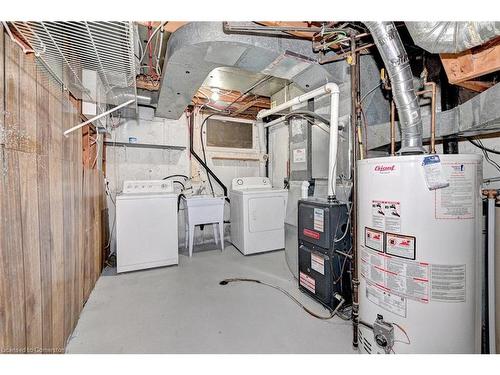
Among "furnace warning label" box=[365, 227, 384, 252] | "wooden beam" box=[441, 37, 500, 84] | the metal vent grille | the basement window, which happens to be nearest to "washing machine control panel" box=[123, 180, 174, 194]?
the basement window

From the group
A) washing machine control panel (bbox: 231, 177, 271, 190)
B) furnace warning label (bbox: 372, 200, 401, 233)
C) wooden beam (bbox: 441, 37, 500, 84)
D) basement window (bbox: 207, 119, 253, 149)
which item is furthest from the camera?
basement window (bbox: 207, 119, 253, 149)

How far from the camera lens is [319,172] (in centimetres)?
254

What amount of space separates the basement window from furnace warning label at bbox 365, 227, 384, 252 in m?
3.33

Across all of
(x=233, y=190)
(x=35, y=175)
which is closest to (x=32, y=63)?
(x=35, y=175)

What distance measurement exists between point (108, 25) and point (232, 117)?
3.23m

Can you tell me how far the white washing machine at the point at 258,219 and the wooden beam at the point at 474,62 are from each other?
8.36 feet

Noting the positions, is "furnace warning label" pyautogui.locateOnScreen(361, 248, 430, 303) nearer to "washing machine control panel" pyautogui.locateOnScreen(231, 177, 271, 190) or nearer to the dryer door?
the dryer door

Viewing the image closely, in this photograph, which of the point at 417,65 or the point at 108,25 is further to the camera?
the point at 417,65

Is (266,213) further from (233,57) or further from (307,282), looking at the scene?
(233,57)

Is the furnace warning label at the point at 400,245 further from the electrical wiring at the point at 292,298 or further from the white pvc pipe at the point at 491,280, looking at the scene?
the electrical wiring at the point at 292,298

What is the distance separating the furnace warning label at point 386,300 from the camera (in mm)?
1227

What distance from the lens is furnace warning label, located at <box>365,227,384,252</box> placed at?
4.32 feet

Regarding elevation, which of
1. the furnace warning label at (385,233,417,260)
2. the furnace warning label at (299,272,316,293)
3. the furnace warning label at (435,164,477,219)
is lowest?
the furnace warning label at (299,272,316,293)

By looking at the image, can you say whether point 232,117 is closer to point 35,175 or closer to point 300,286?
point 300,286
